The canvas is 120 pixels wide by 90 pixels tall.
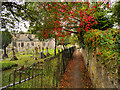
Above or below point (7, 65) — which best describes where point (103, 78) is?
above

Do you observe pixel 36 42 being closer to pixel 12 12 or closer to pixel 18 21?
pixel 18 21

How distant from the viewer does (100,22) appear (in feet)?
28.2

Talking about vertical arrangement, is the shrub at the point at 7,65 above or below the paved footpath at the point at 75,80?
above

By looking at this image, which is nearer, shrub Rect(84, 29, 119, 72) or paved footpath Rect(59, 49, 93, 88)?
shrub Rect(84, 29, 119, 72)

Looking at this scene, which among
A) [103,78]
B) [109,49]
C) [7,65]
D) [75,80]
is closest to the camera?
[103,78]

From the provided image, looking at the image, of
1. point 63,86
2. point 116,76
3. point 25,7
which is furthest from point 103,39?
point 25,7

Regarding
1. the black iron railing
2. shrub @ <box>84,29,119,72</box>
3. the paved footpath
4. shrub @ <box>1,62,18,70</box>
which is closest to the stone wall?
shrub @ <box>84,29,119,72</box>

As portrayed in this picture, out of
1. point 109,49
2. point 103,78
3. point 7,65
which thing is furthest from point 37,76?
point 109,49

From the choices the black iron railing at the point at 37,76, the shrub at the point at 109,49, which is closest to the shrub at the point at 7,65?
the black iron railing at the point at 37,76

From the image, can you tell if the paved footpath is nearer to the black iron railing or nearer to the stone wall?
the stone wall

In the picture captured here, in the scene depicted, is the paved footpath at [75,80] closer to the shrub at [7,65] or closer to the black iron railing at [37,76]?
the black iron railing at [37,76]

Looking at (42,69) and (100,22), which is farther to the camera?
(100,22)

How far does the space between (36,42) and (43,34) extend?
83cm

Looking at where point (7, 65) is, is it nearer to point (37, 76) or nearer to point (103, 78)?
point (37, 76)
